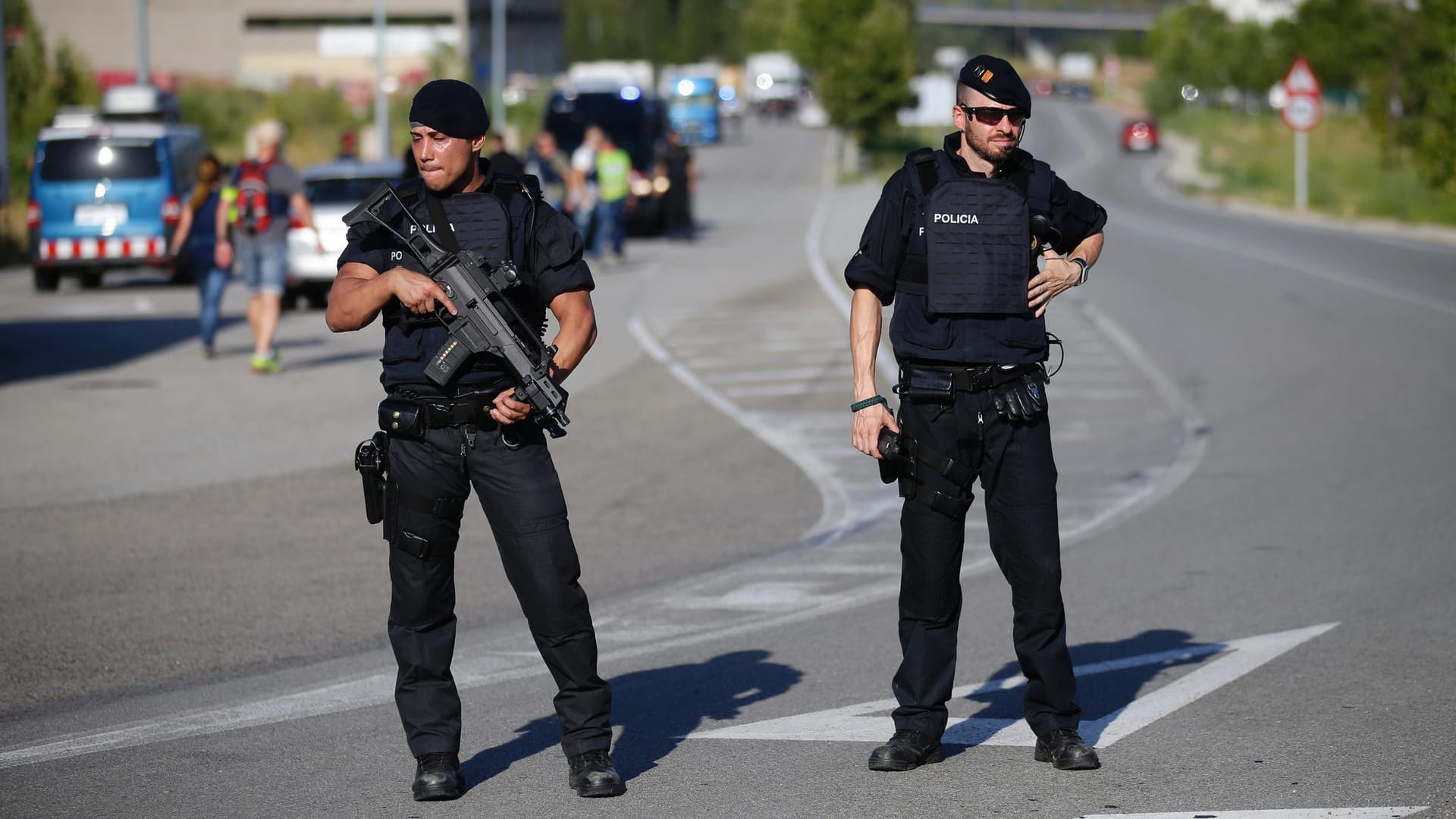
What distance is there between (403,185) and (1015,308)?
178 cm

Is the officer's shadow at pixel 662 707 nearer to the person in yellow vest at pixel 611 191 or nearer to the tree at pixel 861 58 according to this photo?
the person in yellow vest at pixel 611 191

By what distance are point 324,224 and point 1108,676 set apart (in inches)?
642

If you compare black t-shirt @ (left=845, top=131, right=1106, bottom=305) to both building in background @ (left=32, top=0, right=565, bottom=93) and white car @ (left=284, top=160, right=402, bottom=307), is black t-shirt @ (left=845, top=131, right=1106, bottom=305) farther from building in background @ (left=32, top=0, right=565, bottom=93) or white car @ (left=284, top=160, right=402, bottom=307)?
building in background @ (left=32, top=0, right=565, bottom=93)

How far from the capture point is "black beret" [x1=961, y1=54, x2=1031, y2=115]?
496 cm

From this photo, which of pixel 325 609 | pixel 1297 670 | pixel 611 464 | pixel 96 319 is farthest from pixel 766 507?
pixel 96 319

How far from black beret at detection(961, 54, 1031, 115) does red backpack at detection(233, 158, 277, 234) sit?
34.6ft

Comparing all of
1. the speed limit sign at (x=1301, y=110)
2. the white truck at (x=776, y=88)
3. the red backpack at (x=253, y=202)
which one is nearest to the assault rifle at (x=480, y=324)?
the red backpack at (x=253, y=202)

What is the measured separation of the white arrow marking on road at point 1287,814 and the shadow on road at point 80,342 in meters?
12.8

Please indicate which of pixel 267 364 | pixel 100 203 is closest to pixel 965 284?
pixel 267 364

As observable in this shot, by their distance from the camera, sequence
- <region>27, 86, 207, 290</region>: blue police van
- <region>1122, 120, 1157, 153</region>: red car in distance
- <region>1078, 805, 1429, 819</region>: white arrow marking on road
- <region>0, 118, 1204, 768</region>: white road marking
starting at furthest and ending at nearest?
<region>1122, 120, 1157, 153</region>: red car in distance
<region>27, 86, 207, 290</region>: blue police van
<region>0, 118, 1204, 768</region>: white road marking
<region>1078, 805, 1429, 819</region>: white arrow marking on road

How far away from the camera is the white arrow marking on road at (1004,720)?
552 centimetres

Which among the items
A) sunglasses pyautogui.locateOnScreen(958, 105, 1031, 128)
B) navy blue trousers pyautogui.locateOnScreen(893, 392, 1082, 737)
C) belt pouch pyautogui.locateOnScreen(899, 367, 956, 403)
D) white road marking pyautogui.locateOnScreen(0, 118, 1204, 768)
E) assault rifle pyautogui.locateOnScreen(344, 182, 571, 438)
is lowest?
white road marking pyautogui.locateOnScreen(0, 118, 1204, 768)

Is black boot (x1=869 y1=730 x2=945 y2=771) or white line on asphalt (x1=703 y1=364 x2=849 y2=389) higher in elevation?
white line on asphalt (x1=703 y1=364 x2=849 y2=389)

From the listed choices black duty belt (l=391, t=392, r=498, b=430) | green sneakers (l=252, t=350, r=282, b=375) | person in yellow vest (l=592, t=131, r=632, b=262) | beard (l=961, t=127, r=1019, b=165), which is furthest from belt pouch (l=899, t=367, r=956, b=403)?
person in yellow vest (l=592, t=131, r=632, b=262)
